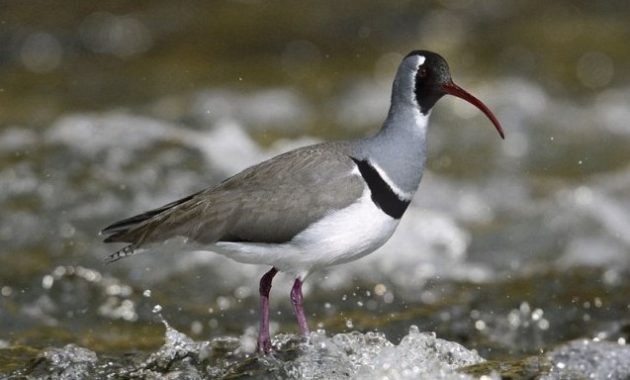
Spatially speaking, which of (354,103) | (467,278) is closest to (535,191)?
(467,278)

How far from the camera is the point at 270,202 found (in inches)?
252

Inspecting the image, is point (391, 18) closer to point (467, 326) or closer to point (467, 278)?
point (467, 278)

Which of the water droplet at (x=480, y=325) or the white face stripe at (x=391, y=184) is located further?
the water droplet at (x=480, y=325)

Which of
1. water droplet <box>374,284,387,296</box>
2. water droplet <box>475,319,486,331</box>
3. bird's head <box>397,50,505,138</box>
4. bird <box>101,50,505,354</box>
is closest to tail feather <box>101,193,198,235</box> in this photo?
bird <box>101,50,505,354</box>

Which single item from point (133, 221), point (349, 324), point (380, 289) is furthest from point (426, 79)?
point (380, 289)

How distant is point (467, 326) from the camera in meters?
8.27

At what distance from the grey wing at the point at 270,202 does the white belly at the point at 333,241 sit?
0.04 meters

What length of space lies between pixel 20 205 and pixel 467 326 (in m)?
4.16

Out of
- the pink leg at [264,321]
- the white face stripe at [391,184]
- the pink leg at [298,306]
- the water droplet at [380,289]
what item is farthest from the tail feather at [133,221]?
the water droplet at [380,289]

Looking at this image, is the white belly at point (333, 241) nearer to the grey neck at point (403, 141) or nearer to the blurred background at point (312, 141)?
the grey neck at point (403, 141)

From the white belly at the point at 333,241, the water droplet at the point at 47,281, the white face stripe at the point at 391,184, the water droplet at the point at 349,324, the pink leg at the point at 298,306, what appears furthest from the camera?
the water droplet at the point at 47,281

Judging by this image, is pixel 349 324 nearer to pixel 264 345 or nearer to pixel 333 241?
pixel 264 345

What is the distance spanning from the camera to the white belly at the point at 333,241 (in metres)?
6.27

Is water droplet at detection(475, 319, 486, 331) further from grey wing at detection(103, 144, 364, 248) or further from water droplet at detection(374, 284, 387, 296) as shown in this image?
grey wing at detection(103, 144, 364, 248)
